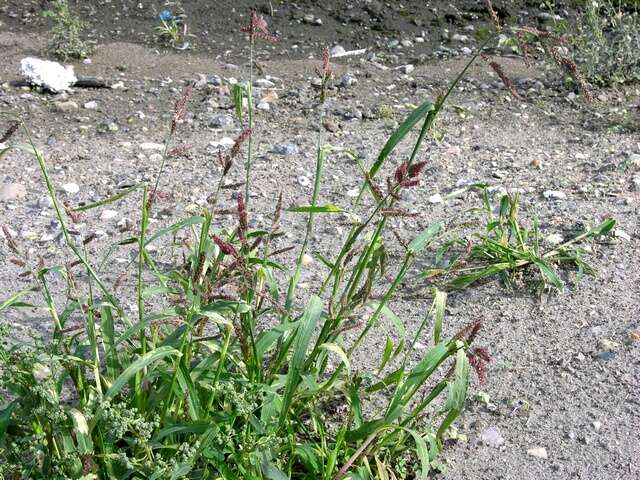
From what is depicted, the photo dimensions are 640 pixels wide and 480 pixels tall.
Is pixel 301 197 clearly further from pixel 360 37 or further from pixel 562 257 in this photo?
pixel 360 37

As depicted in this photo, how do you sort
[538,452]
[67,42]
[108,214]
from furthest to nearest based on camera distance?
1. [67,42]
2. [108,214]
3. [538,452]

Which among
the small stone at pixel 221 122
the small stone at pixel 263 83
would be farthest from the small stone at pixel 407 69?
the small stone at pixel 221 122

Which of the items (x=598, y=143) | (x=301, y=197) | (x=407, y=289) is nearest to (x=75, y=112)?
(x=301, y=197)

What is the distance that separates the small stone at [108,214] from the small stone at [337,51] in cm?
236

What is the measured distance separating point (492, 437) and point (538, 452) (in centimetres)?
14

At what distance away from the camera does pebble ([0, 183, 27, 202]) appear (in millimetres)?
3951

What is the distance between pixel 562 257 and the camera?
11.1 feet

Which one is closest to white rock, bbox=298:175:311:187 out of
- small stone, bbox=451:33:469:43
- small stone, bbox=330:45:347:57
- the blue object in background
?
small stone, bbox=330:45:347:57

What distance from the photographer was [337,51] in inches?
225

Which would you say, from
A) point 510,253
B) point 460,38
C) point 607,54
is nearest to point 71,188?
point 510,253

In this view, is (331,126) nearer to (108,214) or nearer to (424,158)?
(424,158)

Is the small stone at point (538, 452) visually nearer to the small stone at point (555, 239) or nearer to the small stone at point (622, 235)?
the small stone at point (555, 239)

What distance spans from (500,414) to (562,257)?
90cm

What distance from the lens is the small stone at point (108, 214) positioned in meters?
3.76
